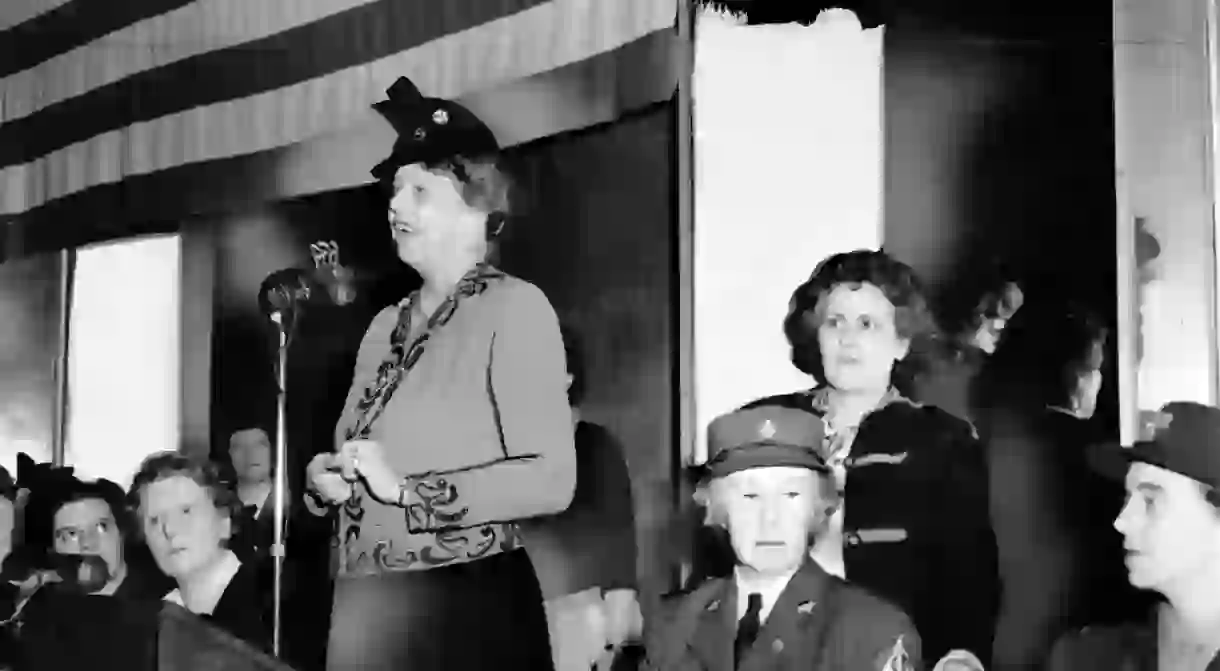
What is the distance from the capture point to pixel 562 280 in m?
2.44

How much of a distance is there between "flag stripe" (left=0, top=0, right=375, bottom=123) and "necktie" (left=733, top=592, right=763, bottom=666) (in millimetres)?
1343

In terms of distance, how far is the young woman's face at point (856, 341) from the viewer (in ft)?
7.86

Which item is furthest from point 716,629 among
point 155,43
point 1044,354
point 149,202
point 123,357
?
point 155,43

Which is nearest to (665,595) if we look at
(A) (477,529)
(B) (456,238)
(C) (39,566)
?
(A) (477,529)

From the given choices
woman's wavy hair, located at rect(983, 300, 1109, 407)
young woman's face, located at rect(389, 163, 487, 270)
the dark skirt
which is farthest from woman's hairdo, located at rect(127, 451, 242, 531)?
woman's wavy hair, located at rect(983, 300, 1109, 407)

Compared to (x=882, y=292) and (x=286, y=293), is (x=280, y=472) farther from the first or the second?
(x=882, y=292)

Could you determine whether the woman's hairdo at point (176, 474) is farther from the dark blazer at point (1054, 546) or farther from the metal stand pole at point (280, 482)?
the dark blazer at point (1054, 546)

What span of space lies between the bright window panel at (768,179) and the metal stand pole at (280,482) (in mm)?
768

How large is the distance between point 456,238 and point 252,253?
1.31ft

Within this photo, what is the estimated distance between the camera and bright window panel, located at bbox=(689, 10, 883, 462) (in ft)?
7.86

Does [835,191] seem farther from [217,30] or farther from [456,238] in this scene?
[217,30]

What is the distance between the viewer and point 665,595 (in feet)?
7.80

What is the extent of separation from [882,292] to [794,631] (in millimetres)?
611

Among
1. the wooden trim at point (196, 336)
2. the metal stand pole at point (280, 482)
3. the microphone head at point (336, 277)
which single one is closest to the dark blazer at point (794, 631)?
the metal stand pole at point (280, 482)
